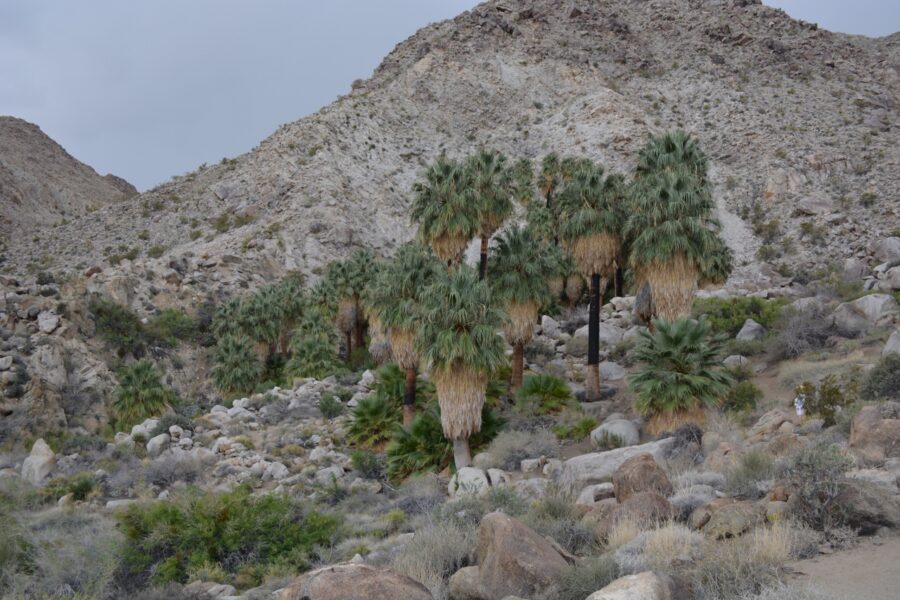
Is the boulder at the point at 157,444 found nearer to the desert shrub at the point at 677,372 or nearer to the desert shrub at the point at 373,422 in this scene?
the desert shrub at the point at 373,422

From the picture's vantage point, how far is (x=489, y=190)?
96.4 feet

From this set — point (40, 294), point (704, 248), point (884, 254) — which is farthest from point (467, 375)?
point (884, 254)

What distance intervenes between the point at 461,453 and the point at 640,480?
37.2 feet

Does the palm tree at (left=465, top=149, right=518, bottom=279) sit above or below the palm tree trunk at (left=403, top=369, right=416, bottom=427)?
above

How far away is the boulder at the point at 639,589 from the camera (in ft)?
22.1

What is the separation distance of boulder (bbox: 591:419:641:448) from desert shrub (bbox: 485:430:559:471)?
1.37 meters

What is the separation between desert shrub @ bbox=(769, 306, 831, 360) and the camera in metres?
27.9

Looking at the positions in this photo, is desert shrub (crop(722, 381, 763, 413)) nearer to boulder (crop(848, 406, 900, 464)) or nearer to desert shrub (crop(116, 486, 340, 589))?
boulder (crop(848, 406, 900, 464))

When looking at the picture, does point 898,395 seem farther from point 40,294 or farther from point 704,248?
point 40,294

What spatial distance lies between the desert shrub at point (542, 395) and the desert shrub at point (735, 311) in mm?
9721

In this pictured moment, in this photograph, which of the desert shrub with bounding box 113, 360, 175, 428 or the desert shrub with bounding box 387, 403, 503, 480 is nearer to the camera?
the desert shrub with bounding box 387, 403, 503, 480

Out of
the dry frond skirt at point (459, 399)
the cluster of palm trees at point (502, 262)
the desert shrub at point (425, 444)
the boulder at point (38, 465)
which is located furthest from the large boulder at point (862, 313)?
the boulder at point (38, 465)

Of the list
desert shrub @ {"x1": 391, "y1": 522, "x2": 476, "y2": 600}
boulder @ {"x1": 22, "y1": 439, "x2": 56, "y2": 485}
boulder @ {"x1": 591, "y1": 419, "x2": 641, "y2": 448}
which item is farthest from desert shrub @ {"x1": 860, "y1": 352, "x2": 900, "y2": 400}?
boulder @ {"x1": 22, "y1": 439, "x2": 56, "y2": 485}

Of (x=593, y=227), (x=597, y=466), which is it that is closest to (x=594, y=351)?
(x=593, y=227)
